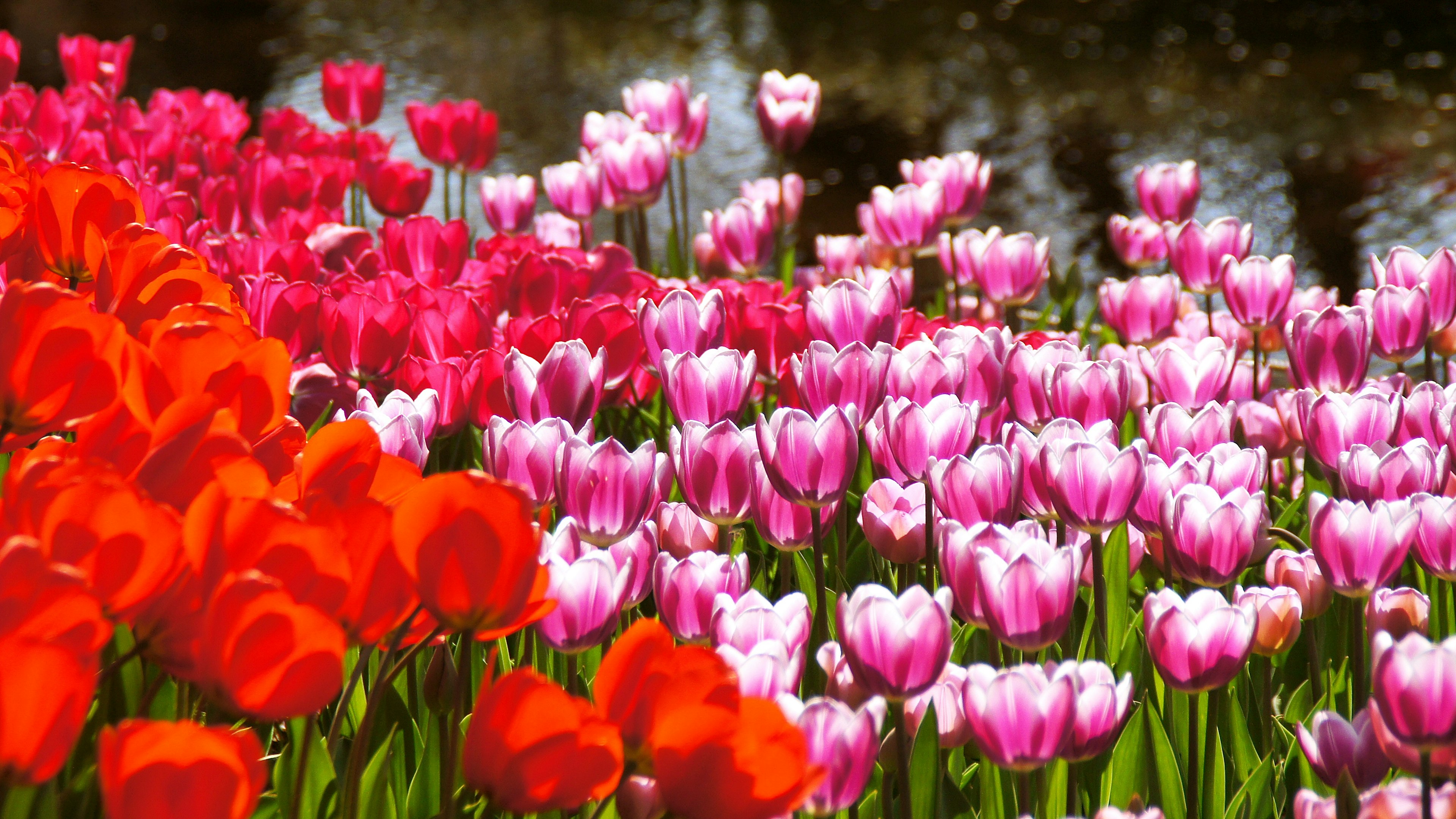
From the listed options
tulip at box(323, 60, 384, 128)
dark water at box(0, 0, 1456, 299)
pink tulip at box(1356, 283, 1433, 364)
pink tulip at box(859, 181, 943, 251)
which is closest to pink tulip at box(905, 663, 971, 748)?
pink tulip at box(1356, 283, 1433, 364)

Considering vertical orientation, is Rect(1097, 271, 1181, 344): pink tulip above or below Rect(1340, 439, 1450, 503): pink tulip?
above

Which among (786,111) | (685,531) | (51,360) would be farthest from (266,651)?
(786,111)

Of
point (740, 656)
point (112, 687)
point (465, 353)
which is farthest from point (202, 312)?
point (465, 353)

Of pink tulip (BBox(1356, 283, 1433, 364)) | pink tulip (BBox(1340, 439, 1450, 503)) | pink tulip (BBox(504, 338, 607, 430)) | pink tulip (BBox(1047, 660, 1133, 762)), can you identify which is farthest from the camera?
pink tulip (BBox(1356, 283, 1433, 364))

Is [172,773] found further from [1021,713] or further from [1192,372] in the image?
[1192,372]

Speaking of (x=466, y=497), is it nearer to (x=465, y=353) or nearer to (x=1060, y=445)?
(x=1060, y=445)

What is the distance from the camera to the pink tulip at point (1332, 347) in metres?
1.69

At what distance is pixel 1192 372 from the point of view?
5.69 ft

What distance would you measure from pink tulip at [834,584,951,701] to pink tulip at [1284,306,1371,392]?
3.27 ft

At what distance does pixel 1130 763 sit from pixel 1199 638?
23 cm

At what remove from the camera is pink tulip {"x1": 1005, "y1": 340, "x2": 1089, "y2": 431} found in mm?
1568

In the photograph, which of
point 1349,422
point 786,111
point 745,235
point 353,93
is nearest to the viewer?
point 1349,422

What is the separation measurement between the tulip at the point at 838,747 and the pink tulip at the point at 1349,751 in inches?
14.6

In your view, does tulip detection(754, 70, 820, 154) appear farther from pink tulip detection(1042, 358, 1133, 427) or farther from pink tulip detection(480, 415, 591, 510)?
pink tulip detection(480, 415, 591, 510)
